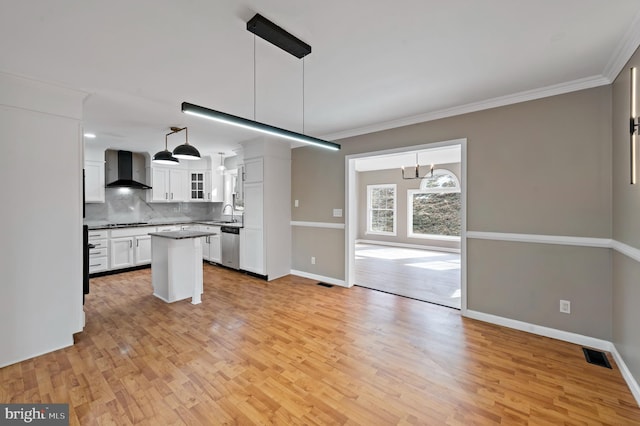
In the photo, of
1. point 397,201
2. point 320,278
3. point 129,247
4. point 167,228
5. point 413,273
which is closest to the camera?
point 320,278

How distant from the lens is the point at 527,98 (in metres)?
3.00

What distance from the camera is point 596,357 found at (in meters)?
2.53

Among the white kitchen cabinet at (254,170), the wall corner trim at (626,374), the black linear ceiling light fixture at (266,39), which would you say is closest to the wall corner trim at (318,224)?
the white kitchen cabinet at (254,170)

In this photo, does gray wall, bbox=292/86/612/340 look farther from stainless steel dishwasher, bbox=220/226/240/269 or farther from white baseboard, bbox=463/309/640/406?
stainless steel dishwasher, bbox=220/226/240/269

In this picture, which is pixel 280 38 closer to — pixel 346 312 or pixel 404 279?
pixel 346 312

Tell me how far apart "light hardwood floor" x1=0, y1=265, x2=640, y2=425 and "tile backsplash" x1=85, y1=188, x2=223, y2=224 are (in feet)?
10.6

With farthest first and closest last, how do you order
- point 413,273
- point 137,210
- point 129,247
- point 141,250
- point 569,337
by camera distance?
point 137,210 → point 141,250 → point 129,247 → point 413,273 → point 569,337

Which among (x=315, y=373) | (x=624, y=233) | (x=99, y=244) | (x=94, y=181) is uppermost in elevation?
(x=94, y=181)

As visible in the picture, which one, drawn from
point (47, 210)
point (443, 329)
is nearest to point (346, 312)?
point (443, 329)

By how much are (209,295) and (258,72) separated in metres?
3.33

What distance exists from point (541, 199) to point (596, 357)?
61.6 inches

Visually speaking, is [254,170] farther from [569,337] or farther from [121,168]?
[569,337]

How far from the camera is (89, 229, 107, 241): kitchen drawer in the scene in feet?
17.0

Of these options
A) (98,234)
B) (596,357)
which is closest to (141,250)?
(98,234)
